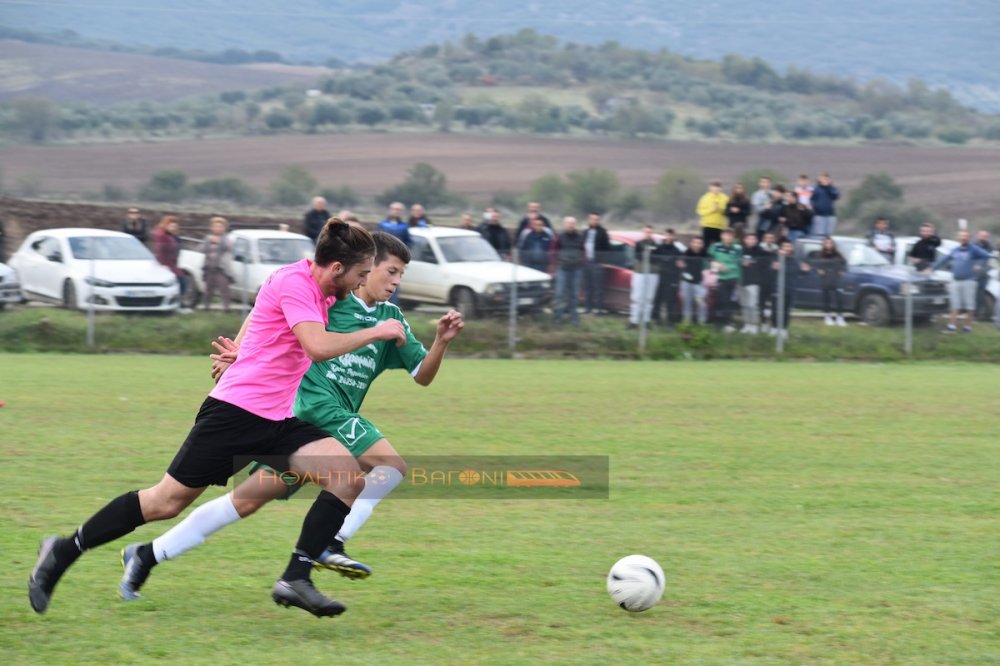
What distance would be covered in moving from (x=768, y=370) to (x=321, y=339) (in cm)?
1297

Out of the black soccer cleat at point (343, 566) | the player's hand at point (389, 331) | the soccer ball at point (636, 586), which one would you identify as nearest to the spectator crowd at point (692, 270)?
the black soccer cleat at point (343, 566)

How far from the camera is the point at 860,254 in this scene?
63.5ft

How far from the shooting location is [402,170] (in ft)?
195

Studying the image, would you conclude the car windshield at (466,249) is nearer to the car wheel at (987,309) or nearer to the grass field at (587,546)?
the grass field at (587,546)

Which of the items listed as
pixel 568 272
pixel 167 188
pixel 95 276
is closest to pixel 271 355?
pixel 568 272

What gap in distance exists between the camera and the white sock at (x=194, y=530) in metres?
5.58

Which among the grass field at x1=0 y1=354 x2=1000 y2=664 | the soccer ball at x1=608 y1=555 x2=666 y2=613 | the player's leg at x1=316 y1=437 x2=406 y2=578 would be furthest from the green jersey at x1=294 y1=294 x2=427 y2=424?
the soccer ball at x1=608 y1=555 x2=666 y2=613

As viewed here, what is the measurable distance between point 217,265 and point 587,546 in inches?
504

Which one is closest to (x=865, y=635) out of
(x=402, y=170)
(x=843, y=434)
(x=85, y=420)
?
(x=843, y=434)

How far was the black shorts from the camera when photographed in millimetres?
5277

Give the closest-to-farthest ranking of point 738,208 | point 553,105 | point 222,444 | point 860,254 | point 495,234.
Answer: point 222,444
point 860,254
point 738,208
point 495,234
point 553,105

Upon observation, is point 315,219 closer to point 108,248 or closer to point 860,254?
point 108,248

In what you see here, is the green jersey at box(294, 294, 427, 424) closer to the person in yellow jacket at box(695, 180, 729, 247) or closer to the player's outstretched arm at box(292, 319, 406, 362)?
the player's outstretched arm at box(292, 319, 406, 362)

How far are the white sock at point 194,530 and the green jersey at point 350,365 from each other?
1.67 feet
